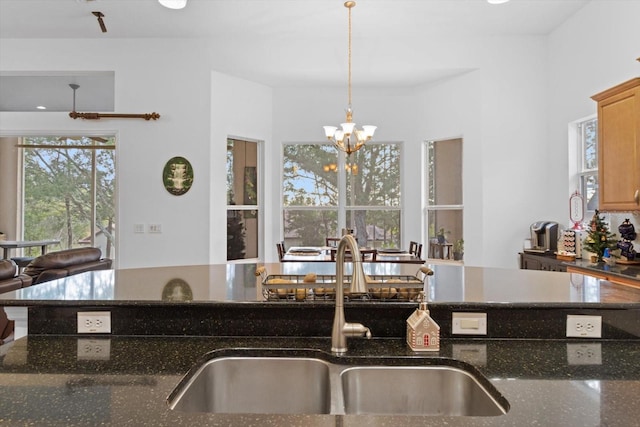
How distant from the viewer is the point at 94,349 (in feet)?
4.07

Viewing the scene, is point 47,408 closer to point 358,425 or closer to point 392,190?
point 358,425

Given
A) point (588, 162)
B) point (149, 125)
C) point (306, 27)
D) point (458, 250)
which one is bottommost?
point (458, 250)

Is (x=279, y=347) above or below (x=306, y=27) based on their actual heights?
below

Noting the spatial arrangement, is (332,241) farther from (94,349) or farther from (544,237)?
(94,349)

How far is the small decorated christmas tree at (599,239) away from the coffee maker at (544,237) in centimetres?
64

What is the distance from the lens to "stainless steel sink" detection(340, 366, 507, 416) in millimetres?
1133

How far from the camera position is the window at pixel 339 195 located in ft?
19.0

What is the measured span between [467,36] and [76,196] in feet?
23.1

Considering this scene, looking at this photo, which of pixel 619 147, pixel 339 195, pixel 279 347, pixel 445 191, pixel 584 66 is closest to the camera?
pixel 279 347

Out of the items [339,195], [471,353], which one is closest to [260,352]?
[471,353]

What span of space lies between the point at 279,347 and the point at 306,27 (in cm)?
419

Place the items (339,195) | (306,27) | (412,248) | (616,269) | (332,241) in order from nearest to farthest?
(616,269) → (306,27) → (412,248) → (332,241) → (339,195)

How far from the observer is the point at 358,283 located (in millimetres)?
1051

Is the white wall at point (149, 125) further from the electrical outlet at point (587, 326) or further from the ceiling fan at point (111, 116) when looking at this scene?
the electrical outlet at point (587, 326)
